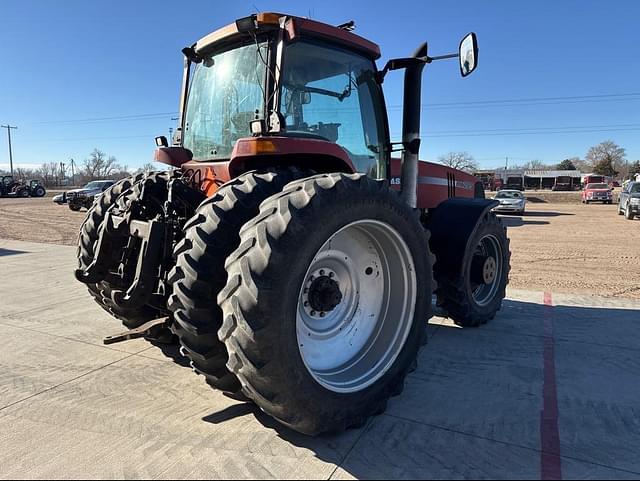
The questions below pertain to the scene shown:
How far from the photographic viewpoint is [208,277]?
8.17ft

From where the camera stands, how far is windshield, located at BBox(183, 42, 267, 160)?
3.36m

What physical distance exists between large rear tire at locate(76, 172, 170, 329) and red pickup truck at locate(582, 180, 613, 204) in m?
36.8

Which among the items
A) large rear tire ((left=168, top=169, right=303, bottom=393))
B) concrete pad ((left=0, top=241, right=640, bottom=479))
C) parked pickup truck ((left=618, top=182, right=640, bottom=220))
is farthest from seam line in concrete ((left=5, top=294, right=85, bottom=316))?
parked pickup truck ((left=618, top=182, right=640, bottom=220))

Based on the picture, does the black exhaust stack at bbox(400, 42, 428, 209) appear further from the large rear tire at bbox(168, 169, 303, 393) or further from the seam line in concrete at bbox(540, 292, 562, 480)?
the large rear tire at bbox(168, 169, 303, 393)

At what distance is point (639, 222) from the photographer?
18812 mm

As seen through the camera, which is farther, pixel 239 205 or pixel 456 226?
pixel 456 226

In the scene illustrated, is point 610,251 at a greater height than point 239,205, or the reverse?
point 239,205

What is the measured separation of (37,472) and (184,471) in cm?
79

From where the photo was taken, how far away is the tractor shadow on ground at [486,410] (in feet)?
8.31

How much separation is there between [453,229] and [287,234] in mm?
2927

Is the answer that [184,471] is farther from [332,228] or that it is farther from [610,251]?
[610,251]

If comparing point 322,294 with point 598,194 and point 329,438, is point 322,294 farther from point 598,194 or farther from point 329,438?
point 598,194

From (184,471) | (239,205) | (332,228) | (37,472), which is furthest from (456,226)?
(37,472)

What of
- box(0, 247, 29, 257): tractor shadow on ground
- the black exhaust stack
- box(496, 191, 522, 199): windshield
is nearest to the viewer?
the black exhaust stack
